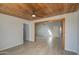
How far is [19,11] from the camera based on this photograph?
105 inches

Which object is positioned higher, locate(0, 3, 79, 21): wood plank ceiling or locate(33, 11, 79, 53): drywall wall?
locate(0, 3, 79, 21): wood plank ceiling

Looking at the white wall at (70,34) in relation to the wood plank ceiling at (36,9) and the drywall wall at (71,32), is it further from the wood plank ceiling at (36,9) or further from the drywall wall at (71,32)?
the wood plank ceiling at (36,9)

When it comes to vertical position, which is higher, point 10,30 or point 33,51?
point 10,30

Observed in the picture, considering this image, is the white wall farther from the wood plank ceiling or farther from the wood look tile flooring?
the wood look tile flooring

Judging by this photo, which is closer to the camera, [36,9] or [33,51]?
[33,51]

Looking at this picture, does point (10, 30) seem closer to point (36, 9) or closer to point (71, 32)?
point (36, 9)

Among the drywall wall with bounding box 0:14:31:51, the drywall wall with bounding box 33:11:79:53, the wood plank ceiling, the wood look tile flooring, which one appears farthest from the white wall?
the drywall wall with bounding box 0:14:31:51

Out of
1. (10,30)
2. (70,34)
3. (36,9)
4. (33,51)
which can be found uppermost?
(36,9)

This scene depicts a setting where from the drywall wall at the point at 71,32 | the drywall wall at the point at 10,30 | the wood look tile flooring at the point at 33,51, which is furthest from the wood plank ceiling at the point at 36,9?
the wood look tile flooring at the point at 33,51

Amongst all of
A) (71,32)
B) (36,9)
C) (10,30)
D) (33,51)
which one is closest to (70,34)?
(71,32)

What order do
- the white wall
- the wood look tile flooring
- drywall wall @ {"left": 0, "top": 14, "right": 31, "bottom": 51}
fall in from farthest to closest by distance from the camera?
the white wall
drywall wall @ {"left": 0, "top": 14, "right": 31, "bottom": 51}
the wood look tile flooring
